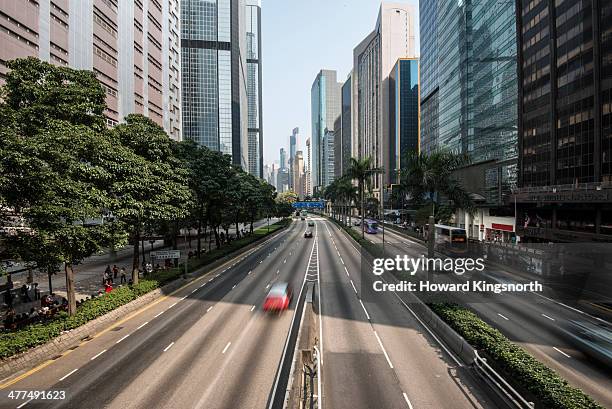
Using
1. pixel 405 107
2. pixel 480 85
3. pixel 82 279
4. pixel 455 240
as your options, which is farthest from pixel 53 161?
pixel 405 107

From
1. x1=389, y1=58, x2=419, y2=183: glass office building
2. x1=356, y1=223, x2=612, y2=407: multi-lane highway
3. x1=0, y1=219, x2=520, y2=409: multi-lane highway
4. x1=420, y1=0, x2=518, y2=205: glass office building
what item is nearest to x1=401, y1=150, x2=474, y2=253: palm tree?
x1=356, y1=223, x2=612, y2=407: multi-lane highway

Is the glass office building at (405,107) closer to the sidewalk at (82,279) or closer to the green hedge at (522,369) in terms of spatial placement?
the sidewalk at (82,279)

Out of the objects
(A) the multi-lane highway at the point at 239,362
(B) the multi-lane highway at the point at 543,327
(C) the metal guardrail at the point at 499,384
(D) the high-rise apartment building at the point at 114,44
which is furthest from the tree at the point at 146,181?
(B) the multi-lane highway at the point at 543,327

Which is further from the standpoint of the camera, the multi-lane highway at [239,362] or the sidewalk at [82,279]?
the sidewalk at [82,279]

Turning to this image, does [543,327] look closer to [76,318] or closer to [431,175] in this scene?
[431,175]

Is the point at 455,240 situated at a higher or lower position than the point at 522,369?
higher

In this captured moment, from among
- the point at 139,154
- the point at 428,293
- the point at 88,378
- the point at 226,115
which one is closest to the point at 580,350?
the point at 428,293
